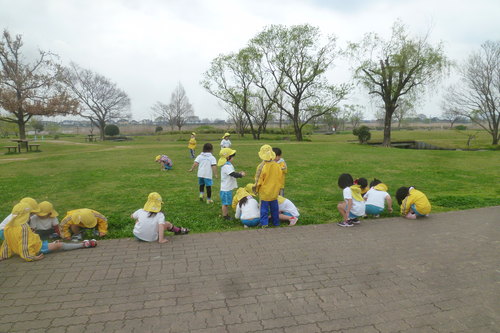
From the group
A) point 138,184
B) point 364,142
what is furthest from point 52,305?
point 364,142

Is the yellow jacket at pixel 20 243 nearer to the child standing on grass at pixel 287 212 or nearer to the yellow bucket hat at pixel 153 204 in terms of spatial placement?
the yellow bucket hat at pixel 153 204

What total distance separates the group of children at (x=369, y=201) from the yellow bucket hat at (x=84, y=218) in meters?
4.50

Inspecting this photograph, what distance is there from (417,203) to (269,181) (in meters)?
3.25

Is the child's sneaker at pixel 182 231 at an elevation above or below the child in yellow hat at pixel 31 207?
below

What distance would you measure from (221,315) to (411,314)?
77.9 inches

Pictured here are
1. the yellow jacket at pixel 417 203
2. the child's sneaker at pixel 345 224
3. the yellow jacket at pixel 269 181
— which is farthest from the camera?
the yellow jacket at pixel 417 203

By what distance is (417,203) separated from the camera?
6211 mm

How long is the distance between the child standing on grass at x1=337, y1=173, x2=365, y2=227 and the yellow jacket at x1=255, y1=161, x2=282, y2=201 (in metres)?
1.24

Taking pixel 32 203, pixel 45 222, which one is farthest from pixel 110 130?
pixel 32 203

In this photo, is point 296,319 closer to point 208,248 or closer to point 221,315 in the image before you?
point 221,315

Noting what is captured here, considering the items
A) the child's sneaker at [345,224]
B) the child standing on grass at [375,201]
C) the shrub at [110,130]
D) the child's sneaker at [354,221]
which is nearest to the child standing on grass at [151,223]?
the child's sneaker at [345,224]

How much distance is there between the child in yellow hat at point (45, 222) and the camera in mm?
4949

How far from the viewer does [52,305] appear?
10.7 feet

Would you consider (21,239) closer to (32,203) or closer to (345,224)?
(32,203)
